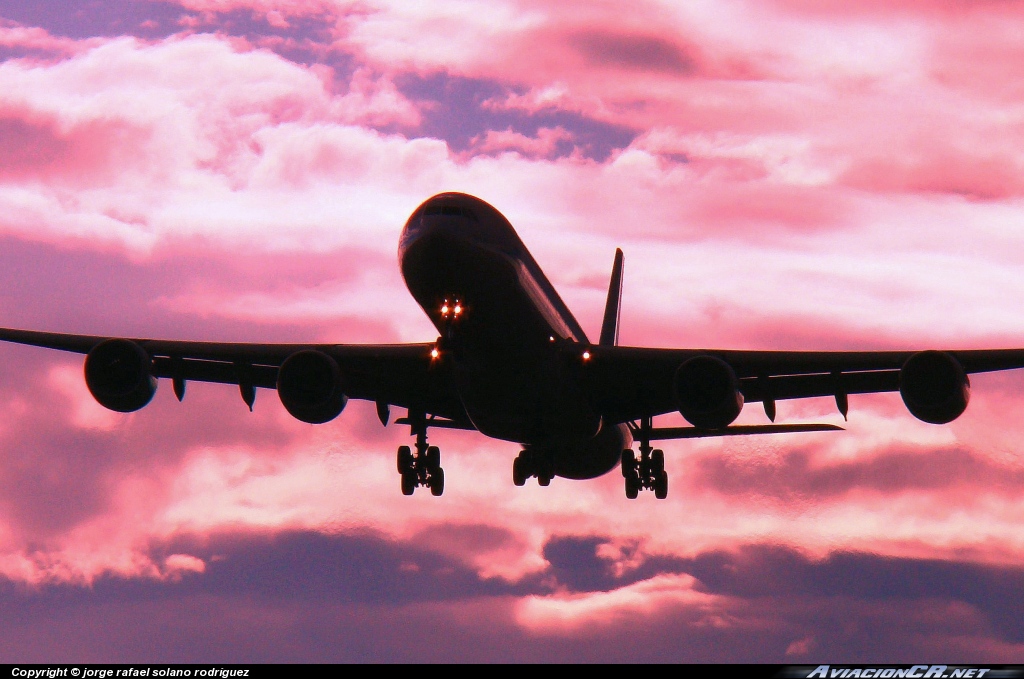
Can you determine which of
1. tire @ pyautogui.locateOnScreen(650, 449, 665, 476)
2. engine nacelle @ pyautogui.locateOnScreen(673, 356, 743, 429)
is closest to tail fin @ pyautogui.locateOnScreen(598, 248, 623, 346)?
tire @ pyautogui.locateOnScreen(650, 449, 665, 476)

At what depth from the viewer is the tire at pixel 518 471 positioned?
1289 inches

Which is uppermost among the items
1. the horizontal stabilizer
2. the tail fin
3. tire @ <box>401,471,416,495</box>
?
the tail fin

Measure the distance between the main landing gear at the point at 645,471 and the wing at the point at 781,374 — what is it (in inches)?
171

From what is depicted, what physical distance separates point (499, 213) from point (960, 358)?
1163 centimetres

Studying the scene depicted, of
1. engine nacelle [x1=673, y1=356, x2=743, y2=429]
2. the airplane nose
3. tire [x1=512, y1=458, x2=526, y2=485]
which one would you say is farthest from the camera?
tire [x1=512, y1=458, x2=526, y2=485]

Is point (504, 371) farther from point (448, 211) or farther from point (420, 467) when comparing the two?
point (420, 467)

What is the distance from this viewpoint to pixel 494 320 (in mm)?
26000

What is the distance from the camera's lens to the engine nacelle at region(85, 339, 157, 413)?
29.5m

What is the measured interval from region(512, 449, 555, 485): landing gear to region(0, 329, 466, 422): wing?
2080mm

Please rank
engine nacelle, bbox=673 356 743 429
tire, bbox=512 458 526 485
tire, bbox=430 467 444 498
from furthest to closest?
tire, bbox=430 467 444 498
tire, bbox=512 458 526 485
engine nacelle, bbox=673 356 743 429

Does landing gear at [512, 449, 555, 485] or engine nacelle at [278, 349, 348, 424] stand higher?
engine nacelle at [278, 349, 348, 424]

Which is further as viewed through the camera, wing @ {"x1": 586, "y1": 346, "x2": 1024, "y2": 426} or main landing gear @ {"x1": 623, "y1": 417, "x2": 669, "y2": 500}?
main landing gear @ {"x1": 623, "y1": 417, "x2": 669, "y2": 500}

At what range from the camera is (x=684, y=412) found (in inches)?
1091

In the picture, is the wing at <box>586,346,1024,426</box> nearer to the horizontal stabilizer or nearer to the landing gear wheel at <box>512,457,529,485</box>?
the horizontal stabilizer
